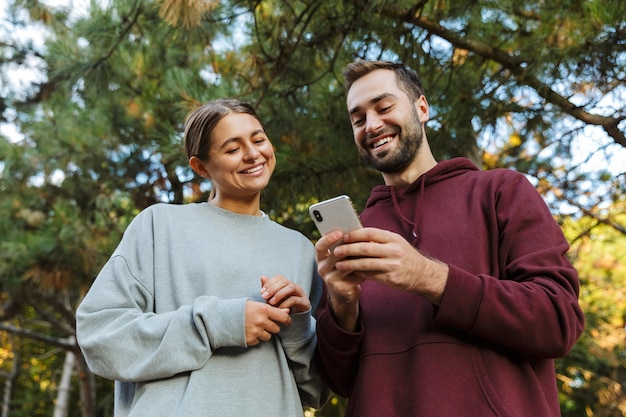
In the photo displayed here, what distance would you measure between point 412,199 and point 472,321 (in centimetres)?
47

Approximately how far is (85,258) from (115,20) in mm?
2272

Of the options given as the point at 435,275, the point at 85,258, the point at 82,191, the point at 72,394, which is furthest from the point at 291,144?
the point at 72,394

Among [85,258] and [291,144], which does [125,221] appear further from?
[291,144]

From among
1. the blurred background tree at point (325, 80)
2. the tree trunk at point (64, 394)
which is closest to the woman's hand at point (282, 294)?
the blurred background tree at point (325, 80)

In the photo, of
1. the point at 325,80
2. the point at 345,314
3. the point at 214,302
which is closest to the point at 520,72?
the point at 325,80

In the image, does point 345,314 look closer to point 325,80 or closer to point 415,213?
point 415,213

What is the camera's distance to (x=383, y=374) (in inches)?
56.1

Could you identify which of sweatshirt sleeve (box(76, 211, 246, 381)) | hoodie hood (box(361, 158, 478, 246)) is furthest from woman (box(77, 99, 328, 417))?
hoodie hood (box(361, 158, 478, 246))

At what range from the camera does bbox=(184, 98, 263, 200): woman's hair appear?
5.56 ft

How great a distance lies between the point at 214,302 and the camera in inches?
57.7

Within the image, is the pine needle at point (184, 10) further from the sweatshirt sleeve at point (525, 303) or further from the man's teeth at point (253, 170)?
the sweatshirt sleeve at point (525, 303)

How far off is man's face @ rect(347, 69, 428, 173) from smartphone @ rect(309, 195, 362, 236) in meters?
0.51

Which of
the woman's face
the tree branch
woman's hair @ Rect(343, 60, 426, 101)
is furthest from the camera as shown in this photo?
the tree branch

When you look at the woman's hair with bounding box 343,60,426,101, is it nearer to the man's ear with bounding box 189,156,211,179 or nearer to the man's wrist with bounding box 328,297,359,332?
the man's ear with bounding box 189,156,211,179
